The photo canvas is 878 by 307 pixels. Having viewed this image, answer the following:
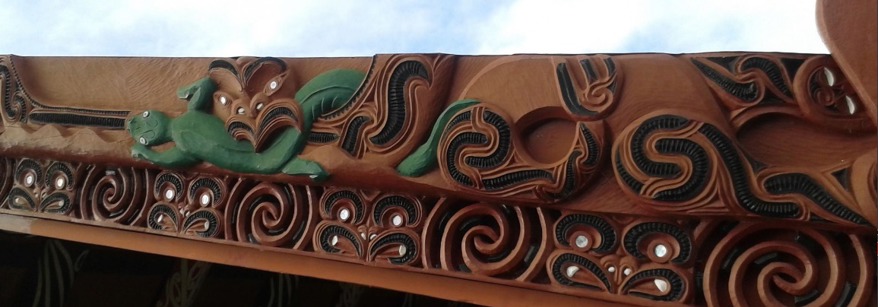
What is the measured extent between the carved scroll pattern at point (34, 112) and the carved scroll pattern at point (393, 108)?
447mm

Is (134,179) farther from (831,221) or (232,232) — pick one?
(831,221)

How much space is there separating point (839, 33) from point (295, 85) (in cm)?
69

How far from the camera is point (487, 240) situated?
0.95 meters

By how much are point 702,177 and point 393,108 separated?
0.40 m

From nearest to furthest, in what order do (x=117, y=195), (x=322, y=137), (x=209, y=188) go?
(x=322, y=137), (x=209, y=188), (x=117, y=195)

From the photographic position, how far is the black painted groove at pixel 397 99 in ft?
3.29

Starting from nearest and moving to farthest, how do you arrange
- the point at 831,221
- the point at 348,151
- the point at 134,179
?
the point at 831,221 → the point at 348,151 → the point at 134,179

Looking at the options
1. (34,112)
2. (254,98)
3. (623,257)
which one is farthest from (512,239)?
(34,112)

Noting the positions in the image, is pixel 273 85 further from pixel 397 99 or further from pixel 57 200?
pixel 57 200

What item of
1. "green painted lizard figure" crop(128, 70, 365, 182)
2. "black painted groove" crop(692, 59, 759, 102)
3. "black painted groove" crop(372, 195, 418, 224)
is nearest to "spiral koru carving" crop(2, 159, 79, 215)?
"green painted lizard figure" crop(128, 70, 365, 182)

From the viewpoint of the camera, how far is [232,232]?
1130 millimetres

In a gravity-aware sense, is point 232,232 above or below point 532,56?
below

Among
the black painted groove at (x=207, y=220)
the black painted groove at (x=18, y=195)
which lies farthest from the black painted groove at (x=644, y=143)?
the black painted groove at (x=18, y=195)

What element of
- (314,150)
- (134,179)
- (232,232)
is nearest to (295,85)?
(314,150)
